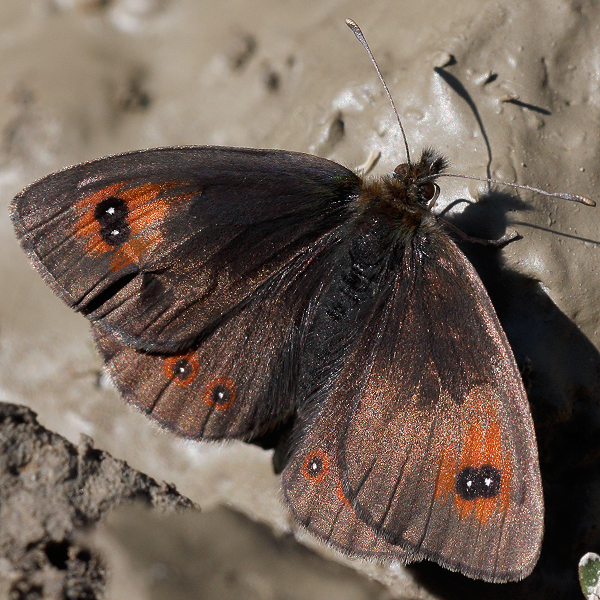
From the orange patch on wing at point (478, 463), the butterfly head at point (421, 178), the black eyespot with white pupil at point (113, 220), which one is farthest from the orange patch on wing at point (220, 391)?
the butterfly head at point (421, 178)

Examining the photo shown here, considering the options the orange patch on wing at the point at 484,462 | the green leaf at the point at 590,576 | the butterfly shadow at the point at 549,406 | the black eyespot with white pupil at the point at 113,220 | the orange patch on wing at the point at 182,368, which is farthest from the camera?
the butterfly shadow at the point at 549,406

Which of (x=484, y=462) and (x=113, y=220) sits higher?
(x=113, y=220)

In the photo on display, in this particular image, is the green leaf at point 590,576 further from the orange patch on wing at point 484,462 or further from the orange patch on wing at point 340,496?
the orange patch on wing at point 340,496

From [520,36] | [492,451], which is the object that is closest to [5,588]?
[492,451]

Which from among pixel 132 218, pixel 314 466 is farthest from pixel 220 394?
pixel 132 218

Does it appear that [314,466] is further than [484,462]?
Yes

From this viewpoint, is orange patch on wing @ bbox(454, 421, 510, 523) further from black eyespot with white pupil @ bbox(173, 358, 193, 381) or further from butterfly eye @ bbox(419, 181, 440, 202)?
black eyespot with white pupil @ bbox(173, 358, 193, 381)

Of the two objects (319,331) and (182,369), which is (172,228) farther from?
(319,331)
